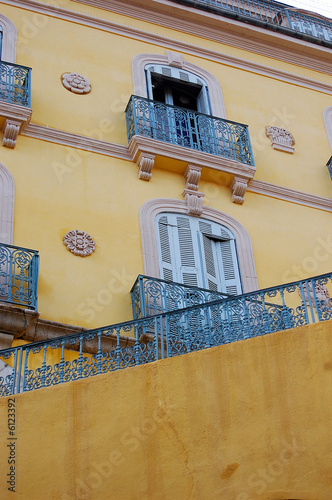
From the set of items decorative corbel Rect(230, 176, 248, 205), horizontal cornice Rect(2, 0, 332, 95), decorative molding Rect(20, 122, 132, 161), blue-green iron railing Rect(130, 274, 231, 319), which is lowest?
blue-green iron railing Rect(130, 274, 231, 319)

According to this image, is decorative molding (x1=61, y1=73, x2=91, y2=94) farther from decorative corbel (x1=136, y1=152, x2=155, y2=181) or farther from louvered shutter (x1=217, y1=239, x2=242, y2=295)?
louvered shutter (x1=217, y1=239, x2=242, y2=295)

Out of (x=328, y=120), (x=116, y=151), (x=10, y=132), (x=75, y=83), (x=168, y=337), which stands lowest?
(x=168, y=337)

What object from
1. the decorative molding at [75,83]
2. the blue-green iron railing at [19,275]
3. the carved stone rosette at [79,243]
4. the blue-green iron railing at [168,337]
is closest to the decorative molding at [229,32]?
the decorative molding at [75,83]

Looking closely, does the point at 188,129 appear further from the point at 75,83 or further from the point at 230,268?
the point at 230,268

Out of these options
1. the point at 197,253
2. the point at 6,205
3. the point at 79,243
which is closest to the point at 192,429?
the point at 79,243

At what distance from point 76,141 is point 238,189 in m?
2.96

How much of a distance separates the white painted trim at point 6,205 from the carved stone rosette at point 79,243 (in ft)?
2.85

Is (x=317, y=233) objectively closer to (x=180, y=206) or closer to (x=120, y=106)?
(x=180, y=206)

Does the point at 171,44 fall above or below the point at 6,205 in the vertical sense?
above

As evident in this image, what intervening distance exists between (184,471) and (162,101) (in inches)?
369

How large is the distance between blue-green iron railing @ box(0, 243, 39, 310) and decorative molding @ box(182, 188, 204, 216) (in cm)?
332

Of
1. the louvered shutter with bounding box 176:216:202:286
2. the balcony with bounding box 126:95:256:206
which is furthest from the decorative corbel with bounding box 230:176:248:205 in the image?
the louvered shutter with bounding box 176:216:202:286

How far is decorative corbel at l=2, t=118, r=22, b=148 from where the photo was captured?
14.0 meters

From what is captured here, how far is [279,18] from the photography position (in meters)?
19.3
